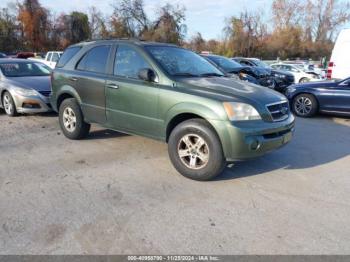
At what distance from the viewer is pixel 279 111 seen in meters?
4.45

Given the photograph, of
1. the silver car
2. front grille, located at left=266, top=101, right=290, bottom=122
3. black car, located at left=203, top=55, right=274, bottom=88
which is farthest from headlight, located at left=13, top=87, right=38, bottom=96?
black car, located at left=203, top=55, right=274, bottom=88

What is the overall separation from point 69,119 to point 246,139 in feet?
11.3

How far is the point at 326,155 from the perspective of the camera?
546 cm

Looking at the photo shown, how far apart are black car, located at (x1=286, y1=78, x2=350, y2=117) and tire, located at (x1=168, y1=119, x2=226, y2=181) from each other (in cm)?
559

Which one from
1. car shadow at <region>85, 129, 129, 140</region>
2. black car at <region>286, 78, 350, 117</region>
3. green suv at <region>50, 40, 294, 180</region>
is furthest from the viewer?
black car at <region>286, 78, 350, 117</region>

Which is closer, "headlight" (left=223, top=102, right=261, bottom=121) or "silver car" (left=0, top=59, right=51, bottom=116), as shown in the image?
"headlight" (left=223, top=102, right=261, bottom=121)

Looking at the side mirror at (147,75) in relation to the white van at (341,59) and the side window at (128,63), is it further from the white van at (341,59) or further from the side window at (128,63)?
the white van at (341,59)

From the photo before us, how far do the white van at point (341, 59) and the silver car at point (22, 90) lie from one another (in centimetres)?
865

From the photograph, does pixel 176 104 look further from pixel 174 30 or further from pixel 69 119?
pixel 174 30

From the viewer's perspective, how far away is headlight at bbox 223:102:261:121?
397 cm

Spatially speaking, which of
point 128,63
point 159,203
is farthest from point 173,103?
point 159,203

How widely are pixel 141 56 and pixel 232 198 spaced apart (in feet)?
7.93

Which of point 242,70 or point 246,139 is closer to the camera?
point 246,139

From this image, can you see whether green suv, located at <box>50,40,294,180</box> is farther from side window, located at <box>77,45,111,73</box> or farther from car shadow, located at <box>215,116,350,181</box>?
car shadow, located at <box>215,116,350,181</box>
